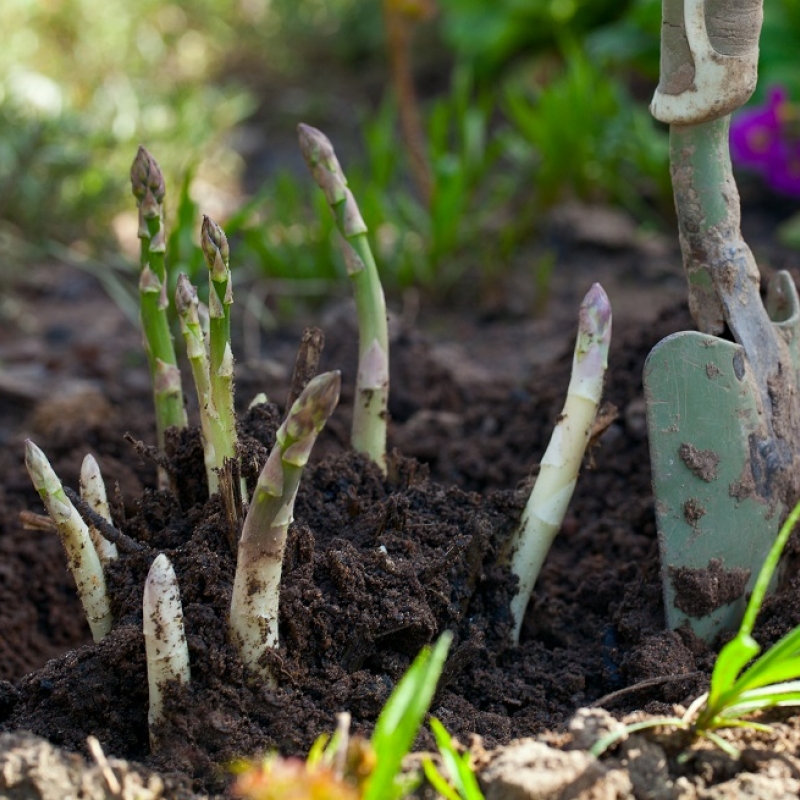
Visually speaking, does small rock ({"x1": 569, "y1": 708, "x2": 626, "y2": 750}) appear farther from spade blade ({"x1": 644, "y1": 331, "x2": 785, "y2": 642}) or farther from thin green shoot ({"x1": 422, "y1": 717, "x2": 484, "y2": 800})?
spade blade ({"x1": 644, "y1": 331, "x2": 785, "y2": 642})

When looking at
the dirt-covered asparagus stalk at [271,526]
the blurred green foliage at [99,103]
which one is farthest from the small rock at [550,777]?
the blurred green foliage at [99,103]

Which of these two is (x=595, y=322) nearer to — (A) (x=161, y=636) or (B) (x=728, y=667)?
(B) (x=728, y=667)

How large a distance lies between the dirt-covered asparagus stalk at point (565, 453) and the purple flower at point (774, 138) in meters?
2.34

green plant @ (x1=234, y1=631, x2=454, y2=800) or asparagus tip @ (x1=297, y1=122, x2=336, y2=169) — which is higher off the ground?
asparagus tip @ (x1=297, y1=122, x2=336, y2=169)

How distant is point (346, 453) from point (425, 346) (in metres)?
0.88

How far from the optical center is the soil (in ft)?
3.64

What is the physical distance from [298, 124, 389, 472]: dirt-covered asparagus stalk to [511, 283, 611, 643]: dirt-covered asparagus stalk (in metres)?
0.27

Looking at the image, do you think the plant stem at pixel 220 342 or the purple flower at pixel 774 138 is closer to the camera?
the plant stem at pixel 220 342

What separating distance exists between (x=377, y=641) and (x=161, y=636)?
0.30 m

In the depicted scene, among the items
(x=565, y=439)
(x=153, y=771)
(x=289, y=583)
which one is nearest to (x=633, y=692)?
(x=565, y=439)

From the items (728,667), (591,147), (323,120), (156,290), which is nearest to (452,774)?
(728,667)

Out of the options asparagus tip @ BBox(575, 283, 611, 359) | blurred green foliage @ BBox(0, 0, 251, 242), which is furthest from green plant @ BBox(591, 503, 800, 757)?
blurred green foliage @ BBox(0, 0, 251, 242)

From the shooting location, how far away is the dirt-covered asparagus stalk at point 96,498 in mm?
1371

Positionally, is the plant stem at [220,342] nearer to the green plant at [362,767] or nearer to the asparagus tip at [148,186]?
the asparagus tip at [148,186]
